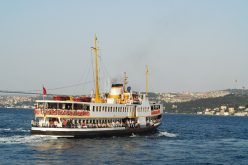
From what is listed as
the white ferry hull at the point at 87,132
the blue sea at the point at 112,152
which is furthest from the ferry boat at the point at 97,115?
the blue sea at the point at 112,152

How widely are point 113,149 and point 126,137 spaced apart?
14.3 m

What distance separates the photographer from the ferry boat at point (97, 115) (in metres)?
56.3

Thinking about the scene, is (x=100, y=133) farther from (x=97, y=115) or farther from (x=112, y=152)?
(x=112, y=152)

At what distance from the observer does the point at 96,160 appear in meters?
43.8

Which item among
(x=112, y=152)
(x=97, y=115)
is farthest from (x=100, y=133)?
(x=112, y=152)

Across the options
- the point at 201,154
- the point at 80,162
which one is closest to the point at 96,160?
the point at 80,162

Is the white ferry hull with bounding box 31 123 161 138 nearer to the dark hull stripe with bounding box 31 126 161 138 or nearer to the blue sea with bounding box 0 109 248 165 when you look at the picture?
the dark hull stripe with bounding box 31 126 161 138

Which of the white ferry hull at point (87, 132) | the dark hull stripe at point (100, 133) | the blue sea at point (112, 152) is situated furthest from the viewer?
the dark hull stripe at point (100, 133)

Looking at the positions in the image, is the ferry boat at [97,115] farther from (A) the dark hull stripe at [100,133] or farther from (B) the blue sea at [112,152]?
(B) the blue sea at [112,152]

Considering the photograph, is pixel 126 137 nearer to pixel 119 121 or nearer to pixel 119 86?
pixel 119 121

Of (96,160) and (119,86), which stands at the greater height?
(119,86)

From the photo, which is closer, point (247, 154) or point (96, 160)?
point (96, 160)

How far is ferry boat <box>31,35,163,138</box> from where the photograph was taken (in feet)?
185

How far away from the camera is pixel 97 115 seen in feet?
202
